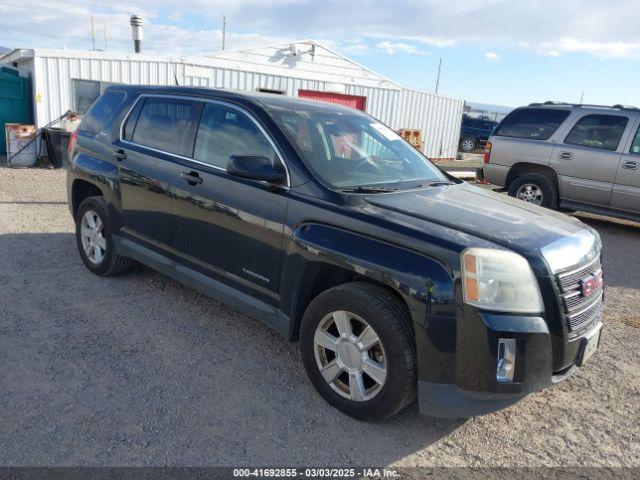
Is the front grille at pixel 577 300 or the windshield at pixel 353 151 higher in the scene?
the windshield at pixel 353 151

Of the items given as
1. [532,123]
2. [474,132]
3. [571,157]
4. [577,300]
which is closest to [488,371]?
[577,300]

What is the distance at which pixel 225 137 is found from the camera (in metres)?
3.95

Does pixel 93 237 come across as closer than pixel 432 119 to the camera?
Yes

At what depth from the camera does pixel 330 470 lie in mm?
2732

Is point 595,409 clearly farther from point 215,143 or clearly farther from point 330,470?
point 215,143

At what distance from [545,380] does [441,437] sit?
683mm

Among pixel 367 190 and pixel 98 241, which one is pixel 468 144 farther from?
pixel 367 190

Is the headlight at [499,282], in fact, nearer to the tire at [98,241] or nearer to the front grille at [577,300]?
the front grille at [577,300]

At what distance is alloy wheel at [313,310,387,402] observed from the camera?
9.89ft

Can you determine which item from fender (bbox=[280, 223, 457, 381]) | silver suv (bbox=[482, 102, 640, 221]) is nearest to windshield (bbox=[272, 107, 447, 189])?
fender (bbox=[280, 223, 457, 381])

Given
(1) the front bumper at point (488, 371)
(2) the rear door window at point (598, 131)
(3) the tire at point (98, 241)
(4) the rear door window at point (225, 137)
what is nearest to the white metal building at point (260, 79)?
(3) the tire at point (98, 241)

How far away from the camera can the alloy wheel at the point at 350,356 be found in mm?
3014

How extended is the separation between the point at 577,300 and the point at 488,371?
2.26 feet

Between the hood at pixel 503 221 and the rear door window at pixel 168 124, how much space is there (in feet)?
5.60
